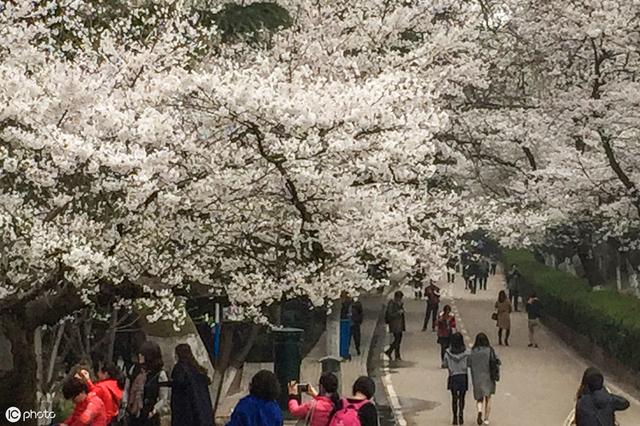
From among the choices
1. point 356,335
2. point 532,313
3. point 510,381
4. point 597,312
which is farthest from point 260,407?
point 532,313

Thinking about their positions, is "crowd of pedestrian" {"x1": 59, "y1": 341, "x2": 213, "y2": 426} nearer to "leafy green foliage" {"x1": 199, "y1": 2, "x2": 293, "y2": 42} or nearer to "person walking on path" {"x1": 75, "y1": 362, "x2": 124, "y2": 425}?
"person walking on path" {"x1": 75, "y1": 362, "x2": 124, "y2": 425}

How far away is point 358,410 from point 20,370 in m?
4.57

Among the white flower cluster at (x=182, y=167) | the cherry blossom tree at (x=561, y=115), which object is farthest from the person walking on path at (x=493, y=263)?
the white flower cluster at (x=182, y=167)

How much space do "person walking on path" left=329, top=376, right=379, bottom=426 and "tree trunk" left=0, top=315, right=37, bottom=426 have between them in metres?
→ 4.00

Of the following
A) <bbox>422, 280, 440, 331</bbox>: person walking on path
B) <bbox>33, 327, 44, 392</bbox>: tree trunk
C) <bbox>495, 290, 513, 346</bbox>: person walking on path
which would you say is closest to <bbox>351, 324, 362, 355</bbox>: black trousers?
A: <bbox>495, 290, 513, 346</bbox>: person walking on path

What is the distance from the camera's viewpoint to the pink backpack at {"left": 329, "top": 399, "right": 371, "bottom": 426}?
26.2ft

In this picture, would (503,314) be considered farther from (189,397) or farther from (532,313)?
(189,397)

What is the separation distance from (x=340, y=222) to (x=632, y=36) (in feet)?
38.6

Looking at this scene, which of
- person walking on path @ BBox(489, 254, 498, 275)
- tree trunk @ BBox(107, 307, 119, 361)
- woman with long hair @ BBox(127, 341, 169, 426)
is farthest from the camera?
person walking on path @ BBox(489, 254, 498, 275)

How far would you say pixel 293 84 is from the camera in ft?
36.7

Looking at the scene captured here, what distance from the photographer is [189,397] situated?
28.7 feet

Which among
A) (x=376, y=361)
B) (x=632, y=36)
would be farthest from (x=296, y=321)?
(x=632, y=36)

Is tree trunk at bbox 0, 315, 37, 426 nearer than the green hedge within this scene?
Yes

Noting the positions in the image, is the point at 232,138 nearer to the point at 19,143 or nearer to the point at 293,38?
the point at 19,143
